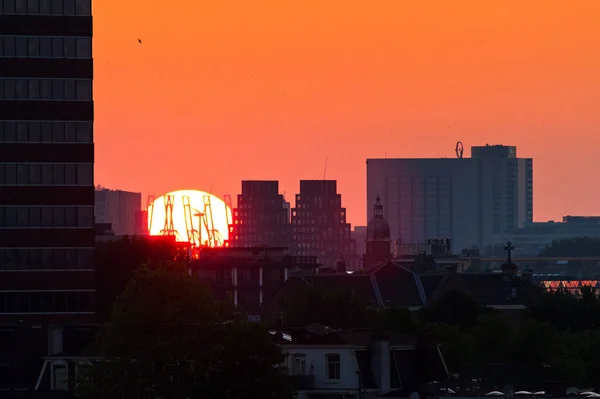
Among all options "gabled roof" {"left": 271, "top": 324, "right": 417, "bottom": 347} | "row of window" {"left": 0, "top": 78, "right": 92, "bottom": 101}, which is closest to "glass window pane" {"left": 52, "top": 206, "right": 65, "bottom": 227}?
"row of window" {"left": 0, "top": 78, "right": 92, "bottom": 101}

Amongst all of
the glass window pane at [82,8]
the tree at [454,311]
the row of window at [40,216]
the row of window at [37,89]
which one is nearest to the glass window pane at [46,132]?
the row of window at [37,89]

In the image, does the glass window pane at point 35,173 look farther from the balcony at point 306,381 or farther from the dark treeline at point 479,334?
the balcony at point 306,381

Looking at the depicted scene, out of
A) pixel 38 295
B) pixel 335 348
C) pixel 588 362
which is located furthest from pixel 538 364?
pixel 38 295

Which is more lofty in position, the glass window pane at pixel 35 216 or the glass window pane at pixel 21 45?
the glass window pane at pixel 21 45

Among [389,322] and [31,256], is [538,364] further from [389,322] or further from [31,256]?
[31,256]

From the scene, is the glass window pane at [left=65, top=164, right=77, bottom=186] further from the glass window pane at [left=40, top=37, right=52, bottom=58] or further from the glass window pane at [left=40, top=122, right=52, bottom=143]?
the glass window pane at [left=40, top=37, right=52, bottom=58]

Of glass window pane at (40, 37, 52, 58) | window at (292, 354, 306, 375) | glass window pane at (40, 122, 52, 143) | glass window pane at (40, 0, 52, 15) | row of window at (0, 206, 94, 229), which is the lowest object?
window at (292, 354, 306, 375)
